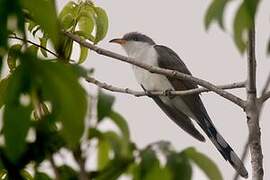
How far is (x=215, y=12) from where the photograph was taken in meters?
1.04

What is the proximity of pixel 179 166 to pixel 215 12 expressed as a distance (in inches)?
10.7

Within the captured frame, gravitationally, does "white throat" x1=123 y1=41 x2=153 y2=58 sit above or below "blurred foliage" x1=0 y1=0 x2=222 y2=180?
below

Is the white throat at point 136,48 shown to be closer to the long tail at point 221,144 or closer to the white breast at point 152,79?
the white breast at point 152,79

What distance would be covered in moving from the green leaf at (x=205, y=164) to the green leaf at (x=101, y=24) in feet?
6.09

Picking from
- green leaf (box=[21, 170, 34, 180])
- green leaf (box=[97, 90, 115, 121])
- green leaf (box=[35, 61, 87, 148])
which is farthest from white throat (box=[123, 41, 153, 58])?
green leaf (box=[35, 61, 87, 148])

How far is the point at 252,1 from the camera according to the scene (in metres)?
0.94

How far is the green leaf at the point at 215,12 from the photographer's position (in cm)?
102

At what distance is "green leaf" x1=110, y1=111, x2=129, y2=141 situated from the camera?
41.7 inches

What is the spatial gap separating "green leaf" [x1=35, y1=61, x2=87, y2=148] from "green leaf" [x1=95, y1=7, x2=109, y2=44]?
2.04 m

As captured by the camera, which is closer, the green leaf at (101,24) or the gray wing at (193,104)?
the green leaf at (101,24)

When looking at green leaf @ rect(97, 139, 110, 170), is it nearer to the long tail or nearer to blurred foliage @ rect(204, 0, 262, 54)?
Result: blurred foliage @ rect(204, 0, 262, 54)

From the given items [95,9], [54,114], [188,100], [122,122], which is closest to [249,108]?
[95,9]

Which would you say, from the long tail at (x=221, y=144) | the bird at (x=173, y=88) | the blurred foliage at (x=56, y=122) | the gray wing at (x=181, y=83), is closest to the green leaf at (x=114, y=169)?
the blurred foliage at (x=56, y=122)

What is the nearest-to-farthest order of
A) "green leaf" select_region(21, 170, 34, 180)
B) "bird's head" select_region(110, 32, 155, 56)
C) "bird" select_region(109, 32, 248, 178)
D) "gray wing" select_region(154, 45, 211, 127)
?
"green leaf" select_region(21, 170, 34, 180), "bird" select_region(109, 32, 248, 178), "gray wing" select_region(154, 45, 211, 127), "bird's head" select_region(110, 32, 155, 56)
